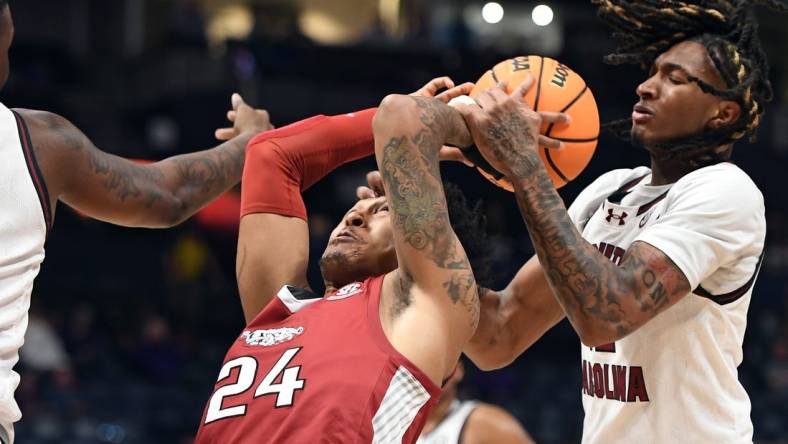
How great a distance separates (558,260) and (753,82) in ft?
2.86

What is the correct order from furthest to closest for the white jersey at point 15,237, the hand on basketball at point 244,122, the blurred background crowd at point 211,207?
the blurred background crowd at point 211,207, the hand on basketball at point 244,122, the white jersey at point 15,237

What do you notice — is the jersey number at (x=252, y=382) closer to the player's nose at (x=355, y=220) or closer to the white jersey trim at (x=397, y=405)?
the white jersey trim at (x=397, y=405)

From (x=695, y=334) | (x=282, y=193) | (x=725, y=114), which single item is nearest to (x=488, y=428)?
(x=282, y=193)

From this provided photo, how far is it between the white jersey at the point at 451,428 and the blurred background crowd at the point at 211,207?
17.1ft

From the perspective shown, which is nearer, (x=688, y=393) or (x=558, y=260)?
(x=558, y=260)

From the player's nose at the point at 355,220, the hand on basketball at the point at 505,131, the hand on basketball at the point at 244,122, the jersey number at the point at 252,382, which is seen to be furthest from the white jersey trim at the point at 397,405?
the hand on basketball at the point at 244,122

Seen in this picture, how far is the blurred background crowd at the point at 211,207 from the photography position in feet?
34.9

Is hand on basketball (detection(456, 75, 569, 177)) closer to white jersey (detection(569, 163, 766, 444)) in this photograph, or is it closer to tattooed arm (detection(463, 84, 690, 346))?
tattooed arm (detection(463, 84, 690, 346))

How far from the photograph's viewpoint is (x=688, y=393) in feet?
10.6

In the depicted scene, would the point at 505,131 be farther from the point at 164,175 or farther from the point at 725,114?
the point at 164,175

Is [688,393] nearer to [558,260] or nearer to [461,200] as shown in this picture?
[558,260]

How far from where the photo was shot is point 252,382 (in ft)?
10.4

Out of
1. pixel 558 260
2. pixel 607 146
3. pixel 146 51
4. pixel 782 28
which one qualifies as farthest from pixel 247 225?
pixel 782 28

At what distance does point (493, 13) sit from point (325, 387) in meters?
15.4
